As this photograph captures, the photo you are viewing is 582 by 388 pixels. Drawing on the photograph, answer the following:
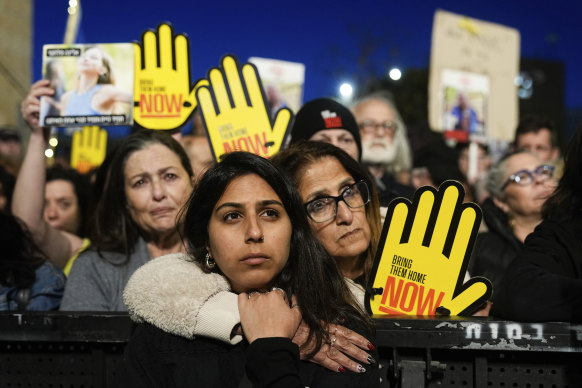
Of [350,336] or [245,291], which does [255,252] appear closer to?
[245,291]

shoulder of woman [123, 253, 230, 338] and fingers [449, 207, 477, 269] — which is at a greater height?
fingers [449, 207, 477, 269]

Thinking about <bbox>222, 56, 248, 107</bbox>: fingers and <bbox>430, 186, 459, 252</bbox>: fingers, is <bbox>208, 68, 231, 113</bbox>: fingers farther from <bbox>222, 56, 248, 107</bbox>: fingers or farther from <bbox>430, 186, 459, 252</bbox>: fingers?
<bbox>430, 186, 459, 252</bbox>: fingers

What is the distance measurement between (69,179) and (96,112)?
5.70 ft

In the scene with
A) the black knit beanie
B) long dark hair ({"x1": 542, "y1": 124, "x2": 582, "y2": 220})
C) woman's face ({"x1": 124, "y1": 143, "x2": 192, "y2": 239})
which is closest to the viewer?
long dark hair ({"x1": 542, "y1": 124, "x2": 582, "y2": 220})

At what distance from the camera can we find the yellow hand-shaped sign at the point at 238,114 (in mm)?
3479

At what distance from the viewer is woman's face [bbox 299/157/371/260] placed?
2.63m

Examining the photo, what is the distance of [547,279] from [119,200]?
2066 mm

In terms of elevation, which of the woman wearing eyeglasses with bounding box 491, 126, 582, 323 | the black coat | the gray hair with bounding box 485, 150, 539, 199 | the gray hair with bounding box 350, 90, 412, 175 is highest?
the gray hair with bounding box 350, 90, 412, 175

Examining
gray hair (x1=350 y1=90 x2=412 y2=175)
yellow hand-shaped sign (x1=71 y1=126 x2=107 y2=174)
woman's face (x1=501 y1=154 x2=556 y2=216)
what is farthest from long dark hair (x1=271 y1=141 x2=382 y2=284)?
yellow hand-shaped sign (x1=71 y1=126 x2=107 y2=174)

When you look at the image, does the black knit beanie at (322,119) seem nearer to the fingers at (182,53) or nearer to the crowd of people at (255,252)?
the crowd of people at (255,252)

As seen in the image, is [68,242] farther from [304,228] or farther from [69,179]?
[304,228]

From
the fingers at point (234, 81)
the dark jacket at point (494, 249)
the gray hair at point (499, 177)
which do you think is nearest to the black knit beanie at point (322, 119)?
the fingers at point (234, 81)

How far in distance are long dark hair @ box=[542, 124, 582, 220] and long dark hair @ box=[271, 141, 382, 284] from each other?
0.68 metres

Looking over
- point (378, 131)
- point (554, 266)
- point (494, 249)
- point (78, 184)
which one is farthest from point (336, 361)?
point (78, 184)
